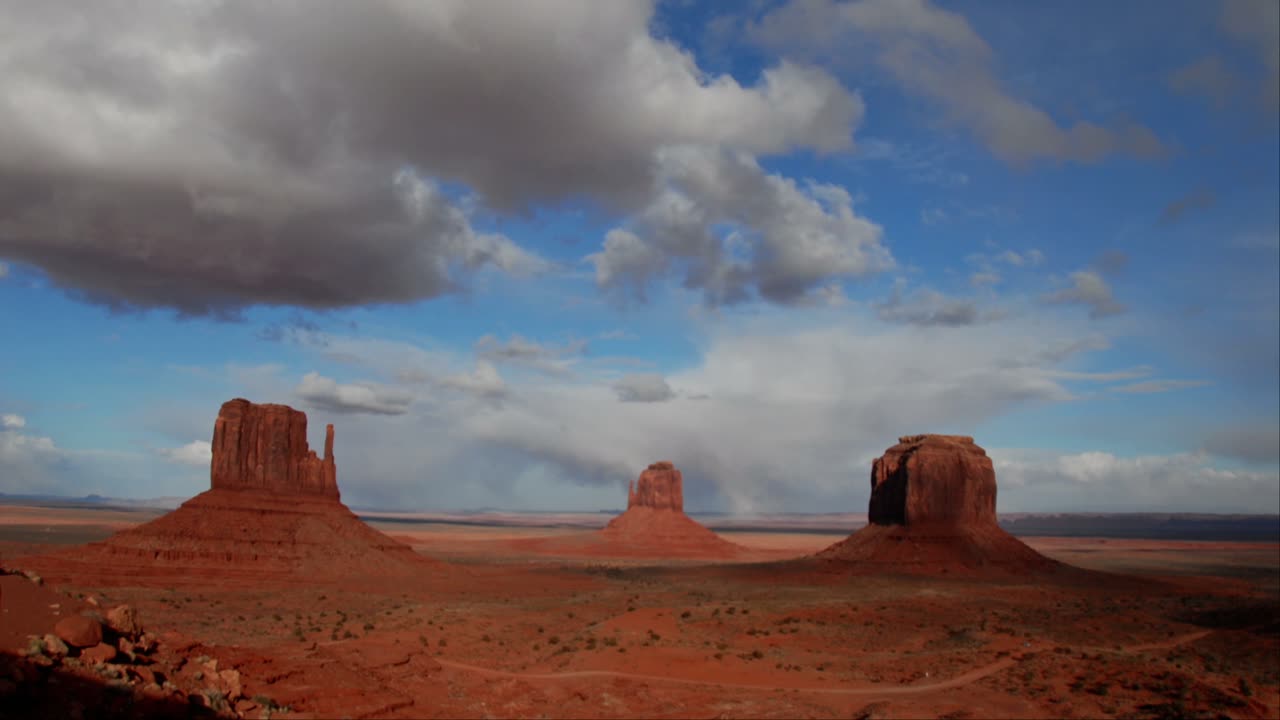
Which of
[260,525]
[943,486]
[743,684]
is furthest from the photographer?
[943,486]

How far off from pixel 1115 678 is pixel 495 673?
2268cm

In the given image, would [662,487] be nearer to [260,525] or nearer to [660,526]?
[660,526]

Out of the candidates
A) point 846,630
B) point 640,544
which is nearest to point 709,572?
point 846,630

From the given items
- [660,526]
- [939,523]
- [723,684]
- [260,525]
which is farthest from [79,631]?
[660,526]

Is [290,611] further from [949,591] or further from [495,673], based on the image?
[949,591]

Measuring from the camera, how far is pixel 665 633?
129ft

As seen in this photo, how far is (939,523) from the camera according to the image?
83500 mm

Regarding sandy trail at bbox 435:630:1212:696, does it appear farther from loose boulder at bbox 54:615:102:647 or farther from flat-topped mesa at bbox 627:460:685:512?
flat-topped mesa at bbox 627:460:685:512

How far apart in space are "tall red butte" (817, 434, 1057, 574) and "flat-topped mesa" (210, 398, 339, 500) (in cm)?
5314

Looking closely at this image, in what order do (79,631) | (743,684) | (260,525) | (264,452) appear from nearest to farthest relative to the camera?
1. (79,631)
2. (743,684)
3. (260,525)
4. (264,452)

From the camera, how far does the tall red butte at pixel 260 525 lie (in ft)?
199

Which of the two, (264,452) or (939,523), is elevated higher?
(264,452)

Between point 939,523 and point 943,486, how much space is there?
3820 millimetres

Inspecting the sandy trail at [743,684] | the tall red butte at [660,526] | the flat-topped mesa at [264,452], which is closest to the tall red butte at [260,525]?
the flat-topped mesa at [264,452]
